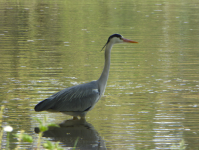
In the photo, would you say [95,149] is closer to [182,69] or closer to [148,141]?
[148,141]

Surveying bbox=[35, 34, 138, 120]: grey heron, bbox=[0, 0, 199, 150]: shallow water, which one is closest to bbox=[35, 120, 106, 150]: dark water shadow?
bbox=[0, 0, 199, 150]: shallow water

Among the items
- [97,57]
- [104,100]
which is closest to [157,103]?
[104,100]

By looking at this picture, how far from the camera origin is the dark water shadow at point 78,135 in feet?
21.4

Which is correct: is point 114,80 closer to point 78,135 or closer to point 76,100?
point 76,100

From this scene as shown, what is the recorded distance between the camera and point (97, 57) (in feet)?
44.8

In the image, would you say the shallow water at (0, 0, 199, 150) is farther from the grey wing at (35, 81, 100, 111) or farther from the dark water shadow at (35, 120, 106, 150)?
the grey wing at (35, 81, 100, 111)

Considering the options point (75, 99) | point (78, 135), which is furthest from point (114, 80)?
point (78, 135)

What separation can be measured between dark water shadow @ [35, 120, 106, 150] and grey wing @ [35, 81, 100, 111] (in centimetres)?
34

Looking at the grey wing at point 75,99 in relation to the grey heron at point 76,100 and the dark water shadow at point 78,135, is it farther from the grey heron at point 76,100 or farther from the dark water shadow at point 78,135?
the dark water shadow at point 78,135

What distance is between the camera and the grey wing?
731 cm

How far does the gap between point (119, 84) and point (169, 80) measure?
138 cm

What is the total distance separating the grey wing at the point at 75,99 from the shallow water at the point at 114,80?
1.22 ft

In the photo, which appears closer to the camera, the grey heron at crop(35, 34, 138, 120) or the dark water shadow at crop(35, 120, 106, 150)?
the dark water shadow at crop(35, 120, 106, 150)

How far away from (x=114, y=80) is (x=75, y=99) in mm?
3282
